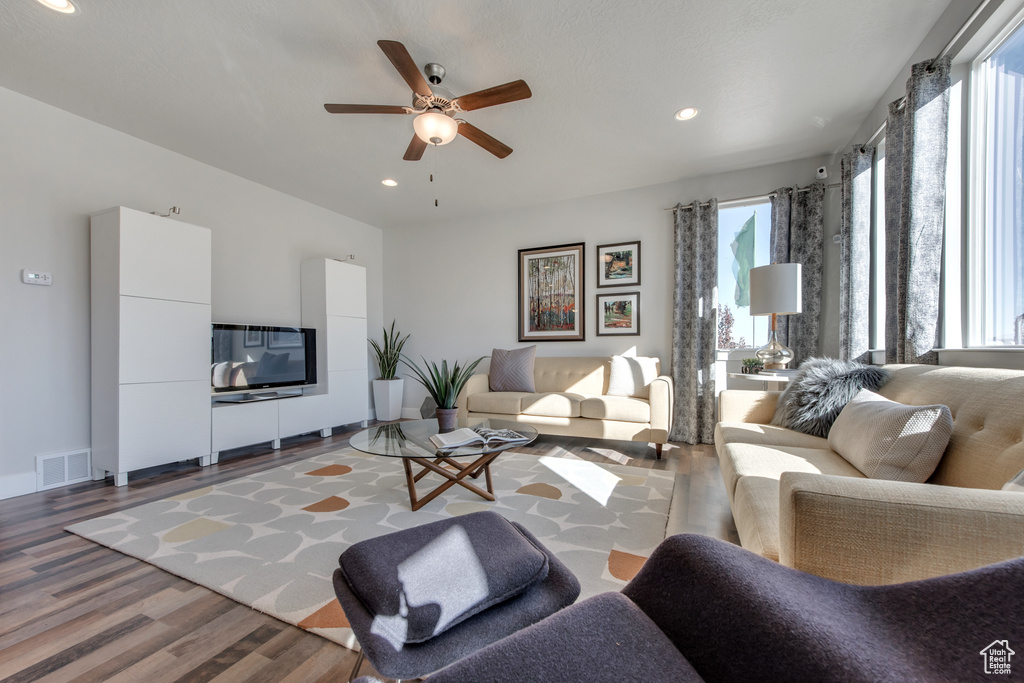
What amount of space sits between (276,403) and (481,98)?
331 centimetres

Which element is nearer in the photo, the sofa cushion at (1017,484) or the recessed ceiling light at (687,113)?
the sofa cushion at (1017,484)

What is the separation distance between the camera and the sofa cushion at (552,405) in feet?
13.0

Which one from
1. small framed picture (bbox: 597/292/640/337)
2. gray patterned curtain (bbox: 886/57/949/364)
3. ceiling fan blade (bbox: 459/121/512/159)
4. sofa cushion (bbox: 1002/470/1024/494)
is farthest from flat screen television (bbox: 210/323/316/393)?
Answer: gray patterned curtain (bbox: 886/57/949/364)

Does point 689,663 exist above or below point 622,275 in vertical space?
below

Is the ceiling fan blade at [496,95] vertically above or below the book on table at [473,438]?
above

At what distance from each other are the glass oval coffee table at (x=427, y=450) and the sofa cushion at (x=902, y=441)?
4.79 feet

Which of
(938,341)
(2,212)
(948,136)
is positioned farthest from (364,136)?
(938,341)

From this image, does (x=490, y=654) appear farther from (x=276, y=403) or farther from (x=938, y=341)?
(x=276, y=403)

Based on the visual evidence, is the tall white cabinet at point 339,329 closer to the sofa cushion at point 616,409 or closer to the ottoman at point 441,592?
the sofa cushion at point 616,409

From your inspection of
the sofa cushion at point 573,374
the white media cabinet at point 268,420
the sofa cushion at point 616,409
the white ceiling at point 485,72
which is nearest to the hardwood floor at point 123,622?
the white media cabinet at point 268,420

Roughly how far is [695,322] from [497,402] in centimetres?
210

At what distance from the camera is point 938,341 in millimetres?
2166

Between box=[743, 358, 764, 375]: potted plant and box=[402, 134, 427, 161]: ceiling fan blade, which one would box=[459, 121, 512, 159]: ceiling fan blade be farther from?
box=[743, 358, 764, 375]: potted plant

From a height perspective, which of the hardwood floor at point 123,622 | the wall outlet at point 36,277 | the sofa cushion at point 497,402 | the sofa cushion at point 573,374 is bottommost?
the hardwood floor at point 123,622
